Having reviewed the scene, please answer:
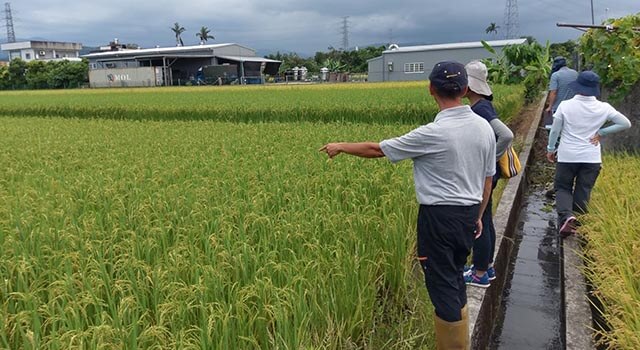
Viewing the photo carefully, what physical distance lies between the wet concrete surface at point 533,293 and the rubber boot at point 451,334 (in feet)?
3.47

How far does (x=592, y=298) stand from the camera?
3.41 meters

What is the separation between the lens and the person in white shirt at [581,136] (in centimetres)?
446

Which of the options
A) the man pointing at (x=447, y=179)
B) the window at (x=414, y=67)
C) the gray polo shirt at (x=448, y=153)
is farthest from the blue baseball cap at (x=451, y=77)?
the window at (x=414, y=67)

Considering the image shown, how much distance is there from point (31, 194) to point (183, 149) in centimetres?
268

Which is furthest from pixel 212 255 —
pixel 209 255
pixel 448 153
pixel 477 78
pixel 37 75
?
pixel 37 75

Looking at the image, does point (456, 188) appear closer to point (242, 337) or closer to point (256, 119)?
point (242, 337)

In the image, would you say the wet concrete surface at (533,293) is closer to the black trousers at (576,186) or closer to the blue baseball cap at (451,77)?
the black trousers at (576,186)

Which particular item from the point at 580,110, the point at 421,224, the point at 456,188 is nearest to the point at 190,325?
the point at 421,224

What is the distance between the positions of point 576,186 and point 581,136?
55 cm

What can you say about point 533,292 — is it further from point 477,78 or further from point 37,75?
point 37,75

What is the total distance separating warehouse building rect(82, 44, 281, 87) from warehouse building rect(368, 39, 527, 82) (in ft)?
40.5

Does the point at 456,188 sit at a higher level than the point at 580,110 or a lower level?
lower

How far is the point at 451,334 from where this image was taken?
2.51m

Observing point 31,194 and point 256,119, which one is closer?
point 31,194
